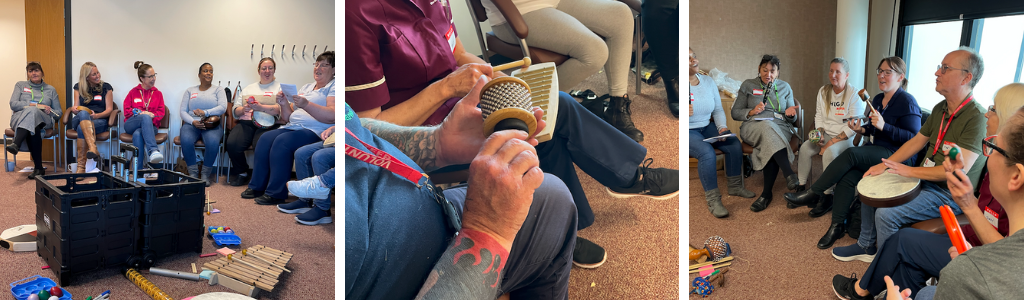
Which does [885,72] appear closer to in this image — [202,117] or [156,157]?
[202,117]

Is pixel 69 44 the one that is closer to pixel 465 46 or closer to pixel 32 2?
pixel 32 2

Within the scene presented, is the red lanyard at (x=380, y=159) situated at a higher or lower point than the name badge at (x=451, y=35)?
lower

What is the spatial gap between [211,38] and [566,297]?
18.4 ft

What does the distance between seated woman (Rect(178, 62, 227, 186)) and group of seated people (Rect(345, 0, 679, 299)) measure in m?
4.54

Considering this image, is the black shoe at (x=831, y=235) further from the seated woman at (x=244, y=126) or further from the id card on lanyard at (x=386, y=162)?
the seated woman at (x=244, y=126)

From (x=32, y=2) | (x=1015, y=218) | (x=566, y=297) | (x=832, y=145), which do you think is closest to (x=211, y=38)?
(x=32, y=2)

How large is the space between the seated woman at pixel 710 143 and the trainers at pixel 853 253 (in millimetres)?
508

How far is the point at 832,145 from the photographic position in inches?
92.2

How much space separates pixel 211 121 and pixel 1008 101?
6.21m

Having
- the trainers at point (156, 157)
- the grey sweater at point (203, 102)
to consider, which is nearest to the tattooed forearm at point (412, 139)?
the grey sweater at point (203, 102)

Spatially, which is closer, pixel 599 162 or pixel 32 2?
pixel 599 162

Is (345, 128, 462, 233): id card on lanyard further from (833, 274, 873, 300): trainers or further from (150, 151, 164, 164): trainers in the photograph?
(150, 151, 164, 164): trainers

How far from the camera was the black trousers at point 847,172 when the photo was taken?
2213 millimetres

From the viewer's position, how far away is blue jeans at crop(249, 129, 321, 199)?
4.73m
